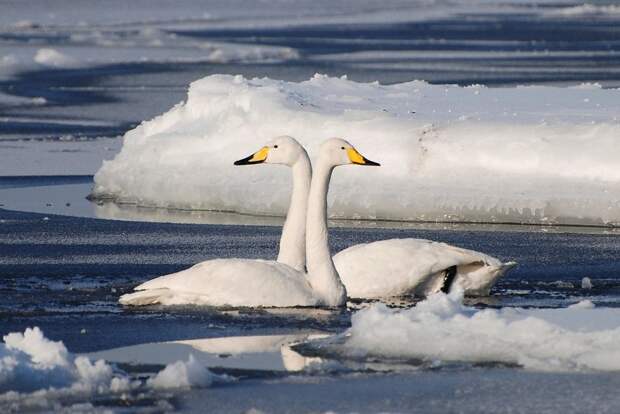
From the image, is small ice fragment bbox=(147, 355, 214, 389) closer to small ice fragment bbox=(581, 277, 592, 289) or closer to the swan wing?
the swan wing

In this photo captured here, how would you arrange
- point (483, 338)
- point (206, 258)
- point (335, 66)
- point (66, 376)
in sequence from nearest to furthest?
point (66, 376), point (483, 338), point (206, 258), point (335, 66)

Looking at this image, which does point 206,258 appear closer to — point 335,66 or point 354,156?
point 354,156

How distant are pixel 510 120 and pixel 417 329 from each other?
6.40 meters

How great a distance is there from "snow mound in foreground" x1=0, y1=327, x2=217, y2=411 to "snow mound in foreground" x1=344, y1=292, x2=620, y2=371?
3.49 feet

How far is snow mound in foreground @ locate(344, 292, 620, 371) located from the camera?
24.6 ft

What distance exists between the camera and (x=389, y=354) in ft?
25.5

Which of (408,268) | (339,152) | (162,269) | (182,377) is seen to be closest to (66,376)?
(182,377)

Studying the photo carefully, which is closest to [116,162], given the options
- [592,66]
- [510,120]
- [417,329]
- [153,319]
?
[510,120]

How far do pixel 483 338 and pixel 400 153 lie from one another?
19.3 feet

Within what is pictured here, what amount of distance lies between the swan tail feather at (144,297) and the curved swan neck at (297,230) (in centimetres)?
100

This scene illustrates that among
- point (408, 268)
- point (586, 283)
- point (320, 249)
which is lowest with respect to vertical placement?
point (586, 283)

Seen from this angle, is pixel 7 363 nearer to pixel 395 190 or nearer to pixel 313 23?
pixel 395 190

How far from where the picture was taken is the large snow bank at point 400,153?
42.7 feet

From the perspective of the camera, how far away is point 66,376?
7031 mm
